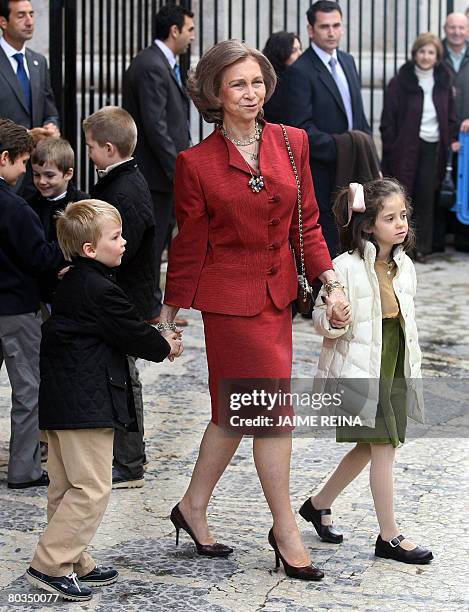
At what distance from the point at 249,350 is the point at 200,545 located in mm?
747

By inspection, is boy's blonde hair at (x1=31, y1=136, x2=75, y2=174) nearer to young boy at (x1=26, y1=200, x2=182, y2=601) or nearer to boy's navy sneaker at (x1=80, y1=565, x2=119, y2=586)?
young boy at (x1=26, y1=200, x2=182, y2=601)

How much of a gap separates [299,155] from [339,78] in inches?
183

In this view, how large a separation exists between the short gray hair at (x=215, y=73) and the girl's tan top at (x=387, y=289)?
2.45ft

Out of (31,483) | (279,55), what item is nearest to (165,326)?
(31,483)

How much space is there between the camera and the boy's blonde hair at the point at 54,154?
5949mm

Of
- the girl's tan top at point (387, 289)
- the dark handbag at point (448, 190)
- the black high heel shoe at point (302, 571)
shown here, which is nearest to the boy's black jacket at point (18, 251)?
the girl's tan top at point (387, 289)

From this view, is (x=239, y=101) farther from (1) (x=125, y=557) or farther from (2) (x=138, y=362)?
(2) (x=138, y=362)

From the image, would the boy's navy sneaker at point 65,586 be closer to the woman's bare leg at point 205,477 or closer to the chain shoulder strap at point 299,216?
the woman's bare leg at point 205,477

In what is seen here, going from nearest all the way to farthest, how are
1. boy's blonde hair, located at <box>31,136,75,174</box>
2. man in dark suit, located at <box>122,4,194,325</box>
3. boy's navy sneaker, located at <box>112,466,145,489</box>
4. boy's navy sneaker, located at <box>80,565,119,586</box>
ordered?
1. boy's navy sneaker, located at <box>80,565,119,586</box>
2. boy's navy sneaker, located at <box>112,466,145,489</box>
3. boy's blonde hair, located at <box>31,136,75,174</box>
4. man in dark suit, located at <box>122,4,194,325</box>

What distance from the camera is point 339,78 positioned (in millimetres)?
9445

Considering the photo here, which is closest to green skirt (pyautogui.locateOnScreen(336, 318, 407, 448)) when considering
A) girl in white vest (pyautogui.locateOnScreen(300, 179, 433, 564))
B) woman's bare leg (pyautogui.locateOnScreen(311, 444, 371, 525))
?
girl in white vest (pyautogui.locateOnScreen(300, 179, 433, 564))

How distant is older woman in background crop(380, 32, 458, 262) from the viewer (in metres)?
11.3

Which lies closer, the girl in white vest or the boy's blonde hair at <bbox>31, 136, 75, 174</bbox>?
the girl in white vest

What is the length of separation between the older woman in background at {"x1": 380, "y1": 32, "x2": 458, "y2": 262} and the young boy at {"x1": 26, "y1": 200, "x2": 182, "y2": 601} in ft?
23.1
